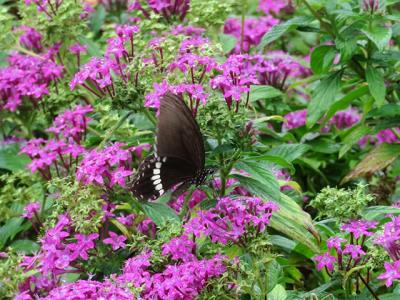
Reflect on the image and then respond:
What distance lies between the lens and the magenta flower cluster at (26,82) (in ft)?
9.61

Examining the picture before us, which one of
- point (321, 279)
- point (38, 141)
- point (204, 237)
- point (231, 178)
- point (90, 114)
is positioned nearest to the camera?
point (204, 237)

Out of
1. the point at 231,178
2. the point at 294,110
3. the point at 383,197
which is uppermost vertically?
the point at 231,178

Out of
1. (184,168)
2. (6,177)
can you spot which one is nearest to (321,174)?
(184,168)

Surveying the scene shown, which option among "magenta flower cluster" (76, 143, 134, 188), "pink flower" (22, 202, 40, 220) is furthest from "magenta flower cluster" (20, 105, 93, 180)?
"magenta flower cluster" (76, 143, 134, 188)

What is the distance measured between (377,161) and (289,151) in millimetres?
329

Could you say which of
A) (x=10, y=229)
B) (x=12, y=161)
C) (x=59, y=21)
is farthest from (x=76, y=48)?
(x=10, y=229)

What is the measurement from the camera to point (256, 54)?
3094mm

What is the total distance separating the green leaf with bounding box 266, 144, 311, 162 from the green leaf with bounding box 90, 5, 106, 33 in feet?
5.64

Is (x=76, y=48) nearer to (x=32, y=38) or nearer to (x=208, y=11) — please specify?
(x=32, y=38)

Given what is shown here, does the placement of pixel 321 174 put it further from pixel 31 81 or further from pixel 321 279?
pixel 31 81

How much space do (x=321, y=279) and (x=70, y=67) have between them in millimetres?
1366

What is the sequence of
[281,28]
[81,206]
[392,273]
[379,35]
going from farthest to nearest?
1. [281,28]
2. [379,35]
3. [81,206]
4. [392,273]

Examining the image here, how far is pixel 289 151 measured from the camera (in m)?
2.76

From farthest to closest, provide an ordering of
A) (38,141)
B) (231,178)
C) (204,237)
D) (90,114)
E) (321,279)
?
(90,114)
(38,141)
(321,279)
(231,178)
(204,237)
